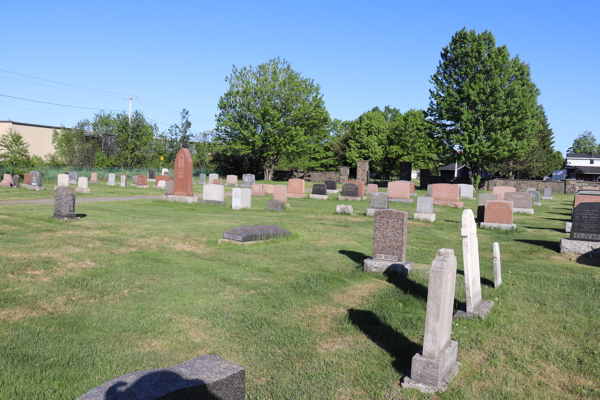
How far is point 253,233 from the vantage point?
11.1 meters

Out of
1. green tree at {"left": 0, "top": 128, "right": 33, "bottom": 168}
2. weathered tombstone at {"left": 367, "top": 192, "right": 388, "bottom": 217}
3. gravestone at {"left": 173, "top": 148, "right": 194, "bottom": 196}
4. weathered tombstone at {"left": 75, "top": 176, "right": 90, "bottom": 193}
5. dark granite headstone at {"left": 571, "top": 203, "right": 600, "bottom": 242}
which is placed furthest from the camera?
green tree at {"left": 0, "top": 128, "right": 33, "bottom": 168}

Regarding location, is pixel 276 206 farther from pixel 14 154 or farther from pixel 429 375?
pixel 14 154

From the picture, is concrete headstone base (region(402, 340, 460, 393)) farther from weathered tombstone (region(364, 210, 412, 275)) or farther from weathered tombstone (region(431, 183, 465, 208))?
weathered tombstone (region(431, 183, 465, 208))

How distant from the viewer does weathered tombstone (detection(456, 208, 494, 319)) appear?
627cm

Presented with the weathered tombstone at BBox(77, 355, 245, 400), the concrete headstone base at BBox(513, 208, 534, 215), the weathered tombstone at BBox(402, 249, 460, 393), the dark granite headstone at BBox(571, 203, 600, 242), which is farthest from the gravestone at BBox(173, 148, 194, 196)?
the weathered tombstone at BBox(77, 355, 245, 400)

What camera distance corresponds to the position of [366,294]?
7379mm

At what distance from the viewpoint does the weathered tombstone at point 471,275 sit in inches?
247

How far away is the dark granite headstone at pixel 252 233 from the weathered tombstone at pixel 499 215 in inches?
336

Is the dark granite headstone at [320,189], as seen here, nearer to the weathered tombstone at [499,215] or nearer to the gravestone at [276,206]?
the gravestone at [276,206]

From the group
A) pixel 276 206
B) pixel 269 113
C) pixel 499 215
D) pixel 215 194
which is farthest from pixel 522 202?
pixel 269 113

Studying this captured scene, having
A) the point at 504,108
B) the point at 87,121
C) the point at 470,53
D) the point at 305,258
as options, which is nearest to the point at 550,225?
the point at 305,258

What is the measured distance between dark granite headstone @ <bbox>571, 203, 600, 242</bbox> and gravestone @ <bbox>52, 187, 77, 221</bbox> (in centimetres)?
1452

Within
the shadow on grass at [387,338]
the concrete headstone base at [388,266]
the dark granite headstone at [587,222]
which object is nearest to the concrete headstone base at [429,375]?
the shadow on grass at [387,338]

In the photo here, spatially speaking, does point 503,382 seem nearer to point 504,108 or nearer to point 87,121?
point 504,108
